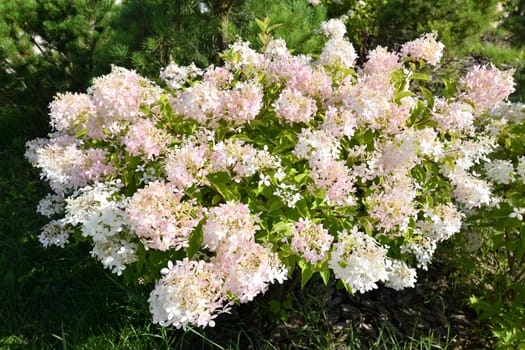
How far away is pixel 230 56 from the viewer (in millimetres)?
2508

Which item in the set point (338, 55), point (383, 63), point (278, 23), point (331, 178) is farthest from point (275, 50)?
point (278, 23)

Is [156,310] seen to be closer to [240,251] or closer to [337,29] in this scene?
[240,251]

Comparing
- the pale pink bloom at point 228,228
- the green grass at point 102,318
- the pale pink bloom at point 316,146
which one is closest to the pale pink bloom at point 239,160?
the pale pink bloom at point 316,146

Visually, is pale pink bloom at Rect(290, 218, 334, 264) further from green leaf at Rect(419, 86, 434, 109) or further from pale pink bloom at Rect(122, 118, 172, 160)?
green leaf at Rect(419, 86, 434, 109)

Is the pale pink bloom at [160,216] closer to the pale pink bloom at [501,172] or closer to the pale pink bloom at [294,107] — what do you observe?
the pale pink bloom at [294,107]

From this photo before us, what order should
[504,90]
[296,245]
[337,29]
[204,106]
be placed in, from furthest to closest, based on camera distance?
[337,29], [504,90], [204,106], [296,245]

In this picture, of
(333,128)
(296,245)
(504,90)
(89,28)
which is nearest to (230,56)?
(333,128)

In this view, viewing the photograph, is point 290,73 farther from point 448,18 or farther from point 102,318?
point 448,18

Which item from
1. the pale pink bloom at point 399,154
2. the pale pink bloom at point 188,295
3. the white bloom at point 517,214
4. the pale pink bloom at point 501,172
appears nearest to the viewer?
the pale pink bloom at point 188,295

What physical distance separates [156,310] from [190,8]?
2698mm

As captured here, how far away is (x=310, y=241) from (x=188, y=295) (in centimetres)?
54

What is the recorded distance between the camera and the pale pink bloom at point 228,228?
172 centimetres

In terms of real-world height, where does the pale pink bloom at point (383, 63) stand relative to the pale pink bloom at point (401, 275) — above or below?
above

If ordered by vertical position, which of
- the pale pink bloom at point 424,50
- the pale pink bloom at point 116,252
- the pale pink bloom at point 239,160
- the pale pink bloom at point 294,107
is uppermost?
the pale pink bloom at point 424,50
